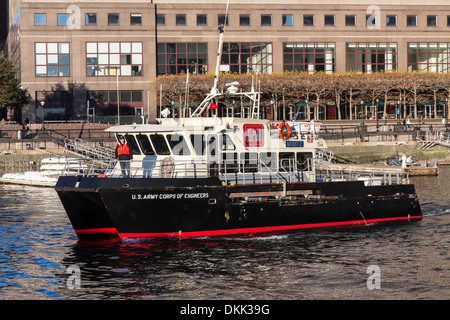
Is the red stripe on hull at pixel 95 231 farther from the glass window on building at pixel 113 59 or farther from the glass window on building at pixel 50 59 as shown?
the glass window on building at pixel 50 59

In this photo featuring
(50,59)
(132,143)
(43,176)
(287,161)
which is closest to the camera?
(132,143)

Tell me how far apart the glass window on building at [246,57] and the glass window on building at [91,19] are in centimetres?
1662

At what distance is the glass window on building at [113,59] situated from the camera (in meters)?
86.7

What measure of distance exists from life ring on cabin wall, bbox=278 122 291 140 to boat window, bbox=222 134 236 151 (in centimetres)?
215

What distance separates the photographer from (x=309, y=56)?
9094 cm

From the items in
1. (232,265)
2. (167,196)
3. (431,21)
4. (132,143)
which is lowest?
(232,265)

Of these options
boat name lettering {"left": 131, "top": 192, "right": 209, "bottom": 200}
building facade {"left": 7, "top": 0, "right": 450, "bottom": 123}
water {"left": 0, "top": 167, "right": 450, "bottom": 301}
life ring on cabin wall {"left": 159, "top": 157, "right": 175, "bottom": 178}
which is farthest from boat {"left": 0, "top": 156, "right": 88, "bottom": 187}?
building facade {"left": 7, "top": 0, "right": 450, "bottom": 123}

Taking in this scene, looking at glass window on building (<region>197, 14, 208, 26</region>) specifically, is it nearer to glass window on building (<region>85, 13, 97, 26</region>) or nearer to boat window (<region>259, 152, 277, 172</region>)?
glass window on building (<region>85, 13, 97, 26</region>)

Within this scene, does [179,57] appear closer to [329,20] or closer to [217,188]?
[329,20]

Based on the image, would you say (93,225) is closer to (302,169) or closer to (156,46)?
(302,169)

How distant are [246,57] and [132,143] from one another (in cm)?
6541

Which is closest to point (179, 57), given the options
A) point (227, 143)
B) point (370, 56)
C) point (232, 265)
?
point (370, 56)

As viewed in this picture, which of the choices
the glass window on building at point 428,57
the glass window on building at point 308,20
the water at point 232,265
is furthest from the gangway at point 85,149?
the glass window on building at point 428,57

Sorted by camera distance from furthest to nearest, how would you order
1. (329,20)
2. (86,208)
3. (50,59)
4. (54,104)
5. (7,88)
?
(329,20), (50,59), (54,104), (7,88), (86,208)
